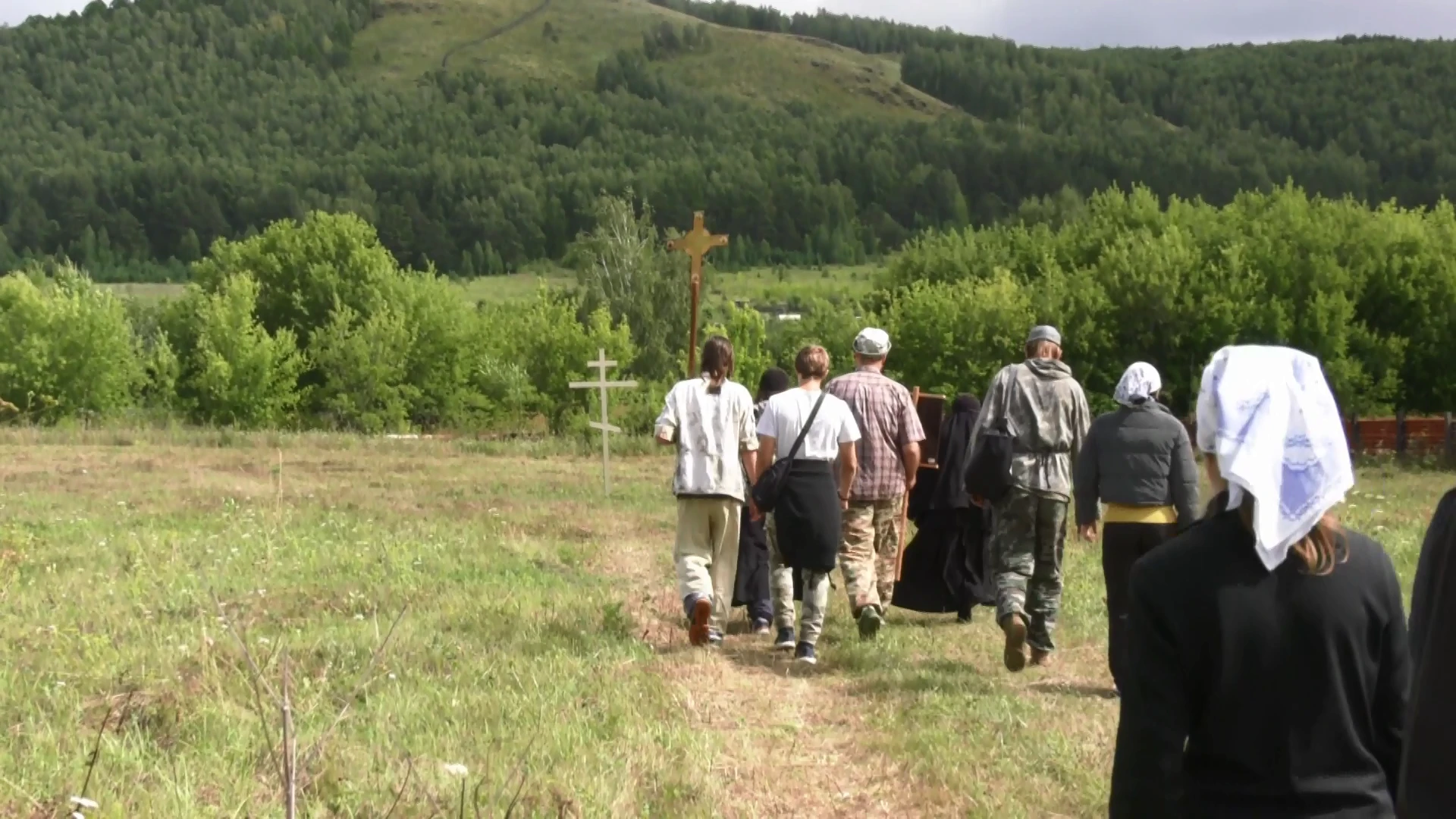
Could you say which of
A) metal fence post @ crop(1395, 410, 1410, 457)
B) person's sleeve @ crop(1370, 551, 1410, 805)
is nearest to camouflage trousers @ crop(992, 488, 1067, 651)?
person's sleeve @ crop(1370, 551, 1410, 805)

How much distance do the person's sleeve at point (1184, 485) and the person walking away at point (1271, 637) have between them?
216 inches

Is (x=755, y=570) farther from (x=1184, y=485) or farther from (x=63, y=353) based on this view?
(x=63, y=353)

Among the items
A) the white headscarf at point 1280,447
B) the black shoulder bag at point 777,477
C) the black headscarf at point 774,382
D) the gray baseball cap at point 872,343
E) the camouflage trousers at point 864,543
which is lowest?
the camouflage trousers at point 864,543

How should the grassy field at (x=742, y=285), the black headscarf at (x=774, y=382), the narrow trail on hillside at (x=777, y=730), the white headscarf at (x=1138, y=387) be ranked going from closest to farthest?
the narrow trail on hillside at (x=777, y=730), the white headscarf at (x=1138, y=387), the black headscarf at (x=774, y=382), the grassy field at (x=742, y=285)

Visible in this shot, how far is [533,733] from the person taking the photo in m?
6.75

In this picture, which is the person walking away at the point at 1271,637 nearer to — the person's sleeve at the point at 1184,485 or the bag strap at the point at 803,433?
the person's sleeve at the point at 1184,485

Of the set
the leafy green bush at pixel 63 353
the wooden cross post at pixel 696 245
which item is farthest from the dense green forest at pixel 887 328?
the wooden cross post at pixel 696 245

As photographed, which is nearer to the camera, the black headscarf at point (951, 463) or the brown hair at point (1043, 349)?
the brown hair at point (1043, 349)

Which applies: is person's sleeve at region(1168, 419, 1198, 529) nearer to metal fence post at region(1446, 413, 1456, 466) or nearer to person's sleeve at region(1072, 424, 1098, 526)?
person's sleeve at region(1072, 424, 1098, 526)

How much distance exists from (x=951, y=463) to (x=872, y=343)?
165 centimetres

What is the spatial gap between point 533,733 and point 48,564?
8.10 m

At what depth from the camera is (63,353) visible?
64.3 metres

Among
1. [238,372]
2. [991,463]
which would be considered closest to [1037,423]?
[991,463]

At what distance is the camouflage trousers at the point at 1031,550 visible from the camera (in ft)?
31.8
